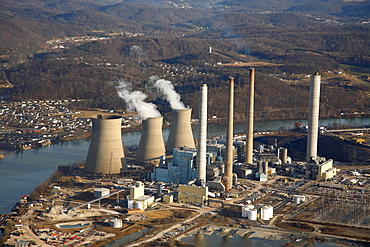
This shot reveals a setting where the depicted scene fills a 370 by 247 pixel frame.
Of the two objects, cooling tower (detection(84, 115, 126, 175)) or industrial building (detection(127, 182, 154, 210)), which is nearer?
industrial building (detection(127, 182, 154, 210))

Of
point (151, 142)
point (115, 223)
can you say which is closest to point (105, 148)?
point (151, 142)

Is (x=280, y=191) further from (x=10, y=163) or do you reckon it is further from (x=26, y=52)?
(x=26, y=52)

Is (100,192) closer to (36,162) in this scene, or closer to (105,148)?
(105,148)

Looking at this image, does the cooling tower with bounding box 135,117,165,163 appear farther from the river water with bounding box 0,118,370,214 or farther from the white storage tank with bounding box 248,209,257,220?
the white storage tank with bounding box 248,209,257,220

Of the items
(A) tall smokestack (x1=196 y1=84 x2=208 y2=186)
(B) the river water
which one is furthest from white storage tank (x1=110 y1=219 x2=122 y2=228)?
(A) tall smokestack (x1=196 y1=84 x2=208 y2=186)

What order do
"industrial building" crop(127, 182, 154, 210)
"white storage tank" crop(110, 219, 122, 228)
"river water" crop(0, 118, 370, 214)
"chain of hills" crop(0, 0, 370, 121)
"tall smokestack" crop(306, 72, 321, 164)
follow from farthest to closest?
"chain of hills" crop(0, 0, 370, 121)
"tall smokestack" crop(306, 72, 321, 164)
"river water" crop(0, 118, 370, 214)
"industrial building" crop(127, 182, 154, 210)
"white storage tank" crop(110, 219, 122, 228)
